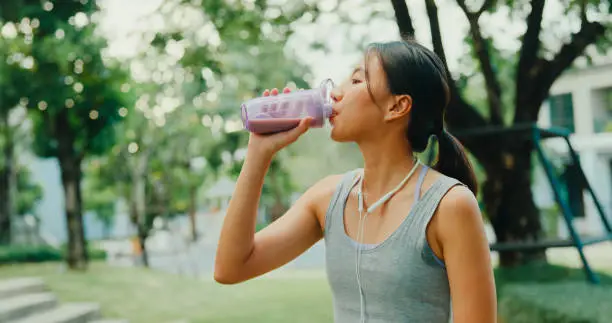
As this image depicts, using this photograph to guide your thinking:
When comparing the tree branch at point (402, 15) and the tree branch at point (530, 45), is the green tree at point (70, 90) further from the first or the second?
the tree branch at point (530, 45)

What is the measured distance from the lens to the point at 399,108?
1126 mm

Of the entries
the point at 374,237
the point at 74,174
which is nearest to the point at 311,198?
the point at 374,237

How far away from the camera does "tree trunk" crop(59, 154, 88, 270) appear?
10.6 metres

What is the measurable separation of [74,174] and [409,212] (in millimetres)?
10770

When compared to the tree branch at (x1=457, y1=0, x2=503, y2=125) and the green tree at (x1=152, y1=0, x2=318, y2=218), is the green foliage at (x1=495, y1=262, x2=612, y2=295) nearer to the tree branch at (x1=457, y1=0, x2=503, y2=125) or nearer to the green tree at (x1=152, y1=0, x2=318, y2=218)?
the tree branch at (x1=457, y1=0, x2=503, y2=125)

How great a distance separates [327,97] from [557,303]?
2.70 m

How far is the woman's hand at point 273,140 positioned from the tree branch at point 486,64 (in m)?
4.76

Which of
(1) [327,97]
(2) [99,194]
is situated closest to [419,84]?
(1) [327,97]

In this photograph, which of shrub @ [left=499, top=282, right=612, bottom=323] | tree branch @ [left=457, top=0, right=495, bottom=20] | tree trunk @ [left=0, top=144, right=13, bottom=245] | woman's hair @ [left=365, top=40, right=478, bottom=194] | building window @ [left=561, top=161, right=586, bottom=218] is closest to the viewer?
woman's hair @ [left=365, top=40, right=478, bottom=194]

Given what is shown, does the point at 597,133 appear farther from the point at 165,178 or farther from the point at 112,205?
the point at 112,205

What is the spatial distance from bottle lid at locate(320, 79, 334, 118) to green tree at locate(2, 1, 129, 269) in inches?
313

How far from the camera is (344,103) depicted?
113 cm

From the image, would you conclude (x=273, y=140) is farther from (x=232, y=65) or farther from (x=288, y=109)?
(x=232, y=65)

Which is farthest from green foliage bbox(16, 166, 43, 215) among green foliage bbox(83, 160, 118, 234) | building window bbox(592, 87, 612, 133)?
building window bbox(592, 87, 612, 133)
